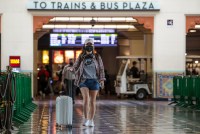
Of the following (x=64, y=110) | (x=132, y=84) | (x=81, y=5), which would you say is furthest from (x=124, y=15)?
(x=64, y=110)

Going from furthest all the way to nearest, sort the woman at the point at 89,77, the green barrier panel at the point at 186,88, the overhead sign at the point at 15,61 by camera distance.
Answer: the overhead sign at the point at 15,61 < the green barrier panel at the point at 186,88 < the woman at the point at 89,77

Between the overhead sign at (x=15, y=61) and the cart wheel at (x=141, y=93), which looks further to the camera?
the cart wheel at (x=141, y=93)

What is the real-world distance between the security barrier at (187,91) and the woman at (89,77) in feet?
26.8

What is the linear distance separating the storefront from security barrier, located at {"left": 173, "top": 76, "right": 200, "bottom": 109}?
13.9ft

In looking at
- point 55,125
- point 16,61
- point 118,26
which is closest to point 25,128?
point 55,125

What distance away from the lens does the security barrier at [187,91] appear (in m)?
20.6

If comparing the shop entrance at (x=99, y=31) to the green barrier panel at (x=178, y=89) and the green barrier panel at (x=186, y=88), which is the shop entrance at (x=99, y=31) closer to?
the green barrier panel at (x=178, y=89)

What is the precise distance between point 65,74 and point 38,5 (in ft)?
21.3

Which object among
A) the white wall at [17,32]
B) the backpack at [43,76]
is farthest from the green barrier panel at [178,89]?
the backpack at [43,76]

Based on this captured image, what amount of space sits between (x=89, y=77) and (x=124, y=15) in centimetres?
1592

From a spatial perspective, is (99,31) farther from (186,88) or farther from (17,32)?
(186,88)

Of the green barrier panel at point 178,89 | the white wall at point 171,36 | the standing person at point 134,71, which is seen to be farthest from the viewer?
the standing person at point 134,71

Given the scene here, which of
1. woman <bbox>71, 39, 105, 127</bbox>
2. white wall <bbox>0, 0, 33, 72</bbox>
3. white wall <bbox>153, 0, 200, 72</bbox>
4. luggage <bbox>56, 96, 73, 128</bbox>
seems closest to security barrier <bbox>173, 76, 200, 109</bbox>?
white wall <bbox>153, 0, 200, 72</bbox>

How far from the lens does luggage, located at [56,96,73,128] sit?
11914 mm
